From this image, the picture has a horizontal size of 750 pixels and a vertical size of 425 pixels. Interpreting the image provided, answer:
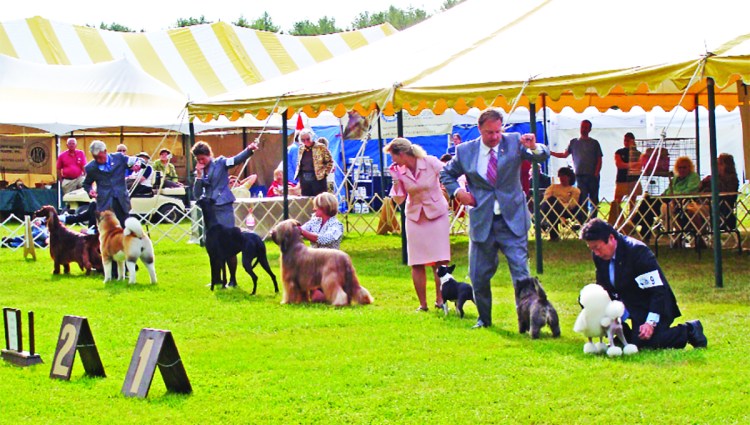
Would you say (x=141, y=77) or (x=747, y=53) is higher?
(x=141, y=77)

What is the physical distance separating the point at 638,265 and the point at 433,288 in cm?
450

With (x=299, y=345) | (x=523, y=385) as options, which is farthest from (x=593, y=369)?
(x=299, y=345)

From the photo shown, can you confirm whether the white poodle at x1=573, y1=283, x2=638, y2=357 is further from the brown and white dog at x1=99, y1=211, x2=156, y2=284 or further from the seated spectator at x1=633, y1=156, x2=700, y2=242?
the seated spectator at x1=633, y1=156, x2=700, y2=242

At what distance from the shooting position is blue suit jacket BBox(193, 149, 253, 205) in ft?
38.7

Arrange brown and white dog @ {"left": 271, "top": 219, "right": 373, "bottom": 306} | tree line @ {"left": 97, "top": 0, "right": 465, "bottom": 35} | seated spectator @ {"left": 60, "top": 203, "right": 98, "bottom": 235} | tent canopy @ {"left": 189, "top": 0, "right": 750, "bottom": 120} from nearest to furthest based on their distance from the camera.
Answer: brown and white dog @ {"left": 271, "top": 219, "right": 373, "bottom": 306}
tent canopy @ {"left": 189, "top": 0, "right": 750, "bottom": 120}
seated spectator @ {"left": 60, "top": 203, "right": 98, "bottom": 235}
tree line @ {"left": 97, "top": 0, "right": 465, "bottom": 35}

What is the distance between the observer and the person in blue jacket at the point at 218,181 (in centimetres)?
1180

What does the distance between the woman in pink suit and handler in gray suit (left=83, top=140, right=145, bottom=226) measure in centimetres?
490

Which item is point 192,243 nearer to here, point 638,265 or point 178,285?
point 178,285

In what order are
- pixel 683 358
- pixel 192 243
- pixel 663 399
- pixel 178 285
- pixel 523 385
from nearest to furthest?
pixel 663 399 < pixel 523 385 < pixel 683 358 < pixel 178 285 < pixel 192 243

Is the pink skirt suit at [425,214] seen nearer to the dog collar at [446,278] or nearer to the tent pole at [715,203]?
the dog collar at [446,278]

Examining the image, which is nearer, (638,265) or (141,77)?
(638,265)

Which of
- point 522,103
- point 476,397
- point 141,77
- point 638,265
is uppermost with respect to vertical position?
point 141,77

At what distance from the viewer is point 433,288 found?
11.3 metres

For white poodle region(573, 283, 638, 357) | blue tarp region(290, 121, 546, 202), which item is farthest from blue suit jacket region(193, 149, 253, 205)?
blue tarp region(290, 121, 546, 202)
